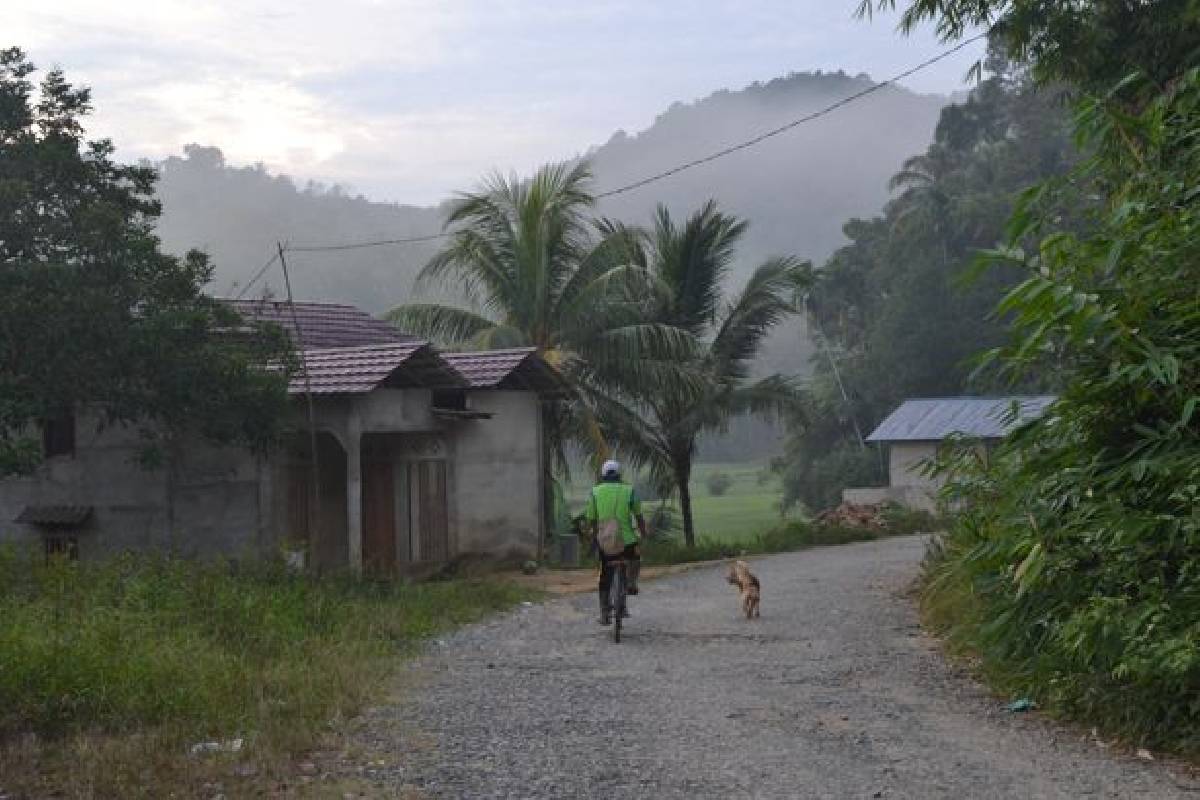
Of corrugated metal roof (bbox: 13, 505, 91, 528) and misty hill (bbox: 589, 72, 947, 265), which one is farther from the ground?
misty hill (bbox: 589, 72, 947, 265)

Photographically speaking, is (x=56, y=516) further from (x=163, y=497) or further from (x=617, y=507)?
(x=617, y=507)

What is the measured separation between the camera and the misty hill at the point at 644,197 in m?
96.8

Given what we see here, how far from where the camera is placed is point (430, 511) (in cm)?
2125

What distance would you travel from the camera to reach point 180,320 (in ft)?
53.1

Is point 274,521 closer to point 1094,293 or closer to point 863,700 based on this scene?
point 863,700

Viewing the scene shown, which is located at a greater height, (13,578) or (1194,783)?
(13,578)

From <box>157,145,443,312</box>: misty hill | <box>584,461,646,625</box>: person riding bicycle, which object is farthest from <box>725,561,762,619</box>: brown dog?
<box>157,145,443,312</box>: misty hill

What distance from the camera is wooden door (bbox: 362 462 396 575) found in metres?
20.2

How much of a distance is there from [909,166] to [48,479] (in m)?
48.4

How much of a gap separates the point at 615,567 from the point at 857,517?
20.9 m

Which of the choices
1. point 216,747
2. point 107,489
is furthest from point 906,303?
point 216,747

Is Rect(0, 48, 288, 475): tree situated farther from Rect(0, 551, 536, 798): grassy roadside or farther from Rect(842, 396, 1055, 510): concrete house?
Rect(842, 396, 1055, 510): concrete house

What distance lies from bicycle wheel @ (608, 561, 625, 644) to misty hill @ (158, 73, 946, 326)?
4076cm

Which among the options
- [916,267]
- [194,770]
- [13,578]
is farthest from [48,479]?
[916,267]
